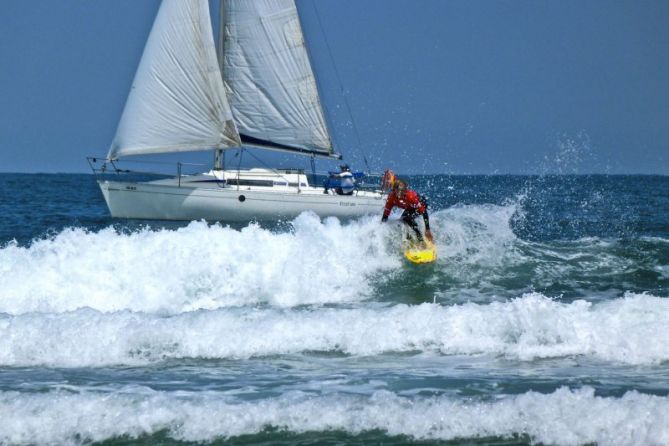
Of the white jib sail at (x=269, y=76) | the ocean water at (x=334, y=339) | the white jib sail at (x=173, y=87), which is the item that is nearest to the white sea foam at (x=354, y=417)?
the ocean water at (x=334, y=339)

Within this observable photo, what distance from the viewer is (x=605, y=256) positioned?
20.4 m

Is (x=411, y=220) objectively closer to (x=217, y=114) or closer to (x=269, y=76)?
(x=217, y=114)

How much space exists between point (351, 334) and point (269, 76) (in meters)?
21.1

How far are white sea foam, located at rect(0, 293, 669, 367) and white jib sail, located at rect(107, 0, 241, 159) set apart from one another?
1745 cm

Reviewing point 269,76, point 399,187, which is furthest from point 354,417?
point 269,76

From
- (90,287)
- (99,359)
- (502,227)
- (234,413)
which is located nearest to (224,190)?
(502,227)

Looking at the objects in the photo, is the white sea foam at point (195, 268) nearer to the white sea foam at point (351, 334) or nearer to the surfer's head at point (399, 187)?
the surfer's head at point (399, 187)

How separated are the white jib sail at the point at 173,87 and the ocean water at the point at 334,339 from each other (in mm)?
11229

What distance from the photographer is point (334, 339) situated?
43.1 ft

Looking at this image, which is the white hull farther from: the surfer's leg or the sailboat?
the surfer's leg

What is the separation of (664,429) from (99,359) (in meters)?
7.01

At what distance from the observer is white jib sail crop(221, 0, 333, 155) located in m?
32.6

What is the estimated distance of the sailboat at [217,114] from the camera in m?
30.8

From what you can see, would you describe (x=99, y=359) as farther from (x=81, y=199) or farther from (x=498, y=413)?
(x=81, y=199)
